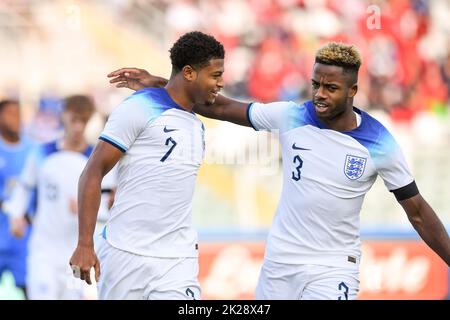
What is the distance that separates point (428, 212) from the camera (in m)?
6.05

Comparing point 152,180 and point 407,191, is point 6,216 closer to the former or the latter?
point 152,180

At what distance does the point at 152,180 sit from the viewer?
5.70 m

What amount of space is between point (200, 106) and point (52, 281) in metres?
3.67

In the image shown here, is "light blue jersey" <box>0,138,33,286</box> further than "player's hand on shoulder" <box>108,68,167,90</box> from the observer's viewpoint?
Yes

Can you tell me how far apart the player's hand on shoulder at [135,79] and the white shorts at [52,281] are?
11.6 ft

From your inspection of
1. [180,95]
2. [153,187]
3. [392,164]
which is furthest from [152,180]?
[392,164]

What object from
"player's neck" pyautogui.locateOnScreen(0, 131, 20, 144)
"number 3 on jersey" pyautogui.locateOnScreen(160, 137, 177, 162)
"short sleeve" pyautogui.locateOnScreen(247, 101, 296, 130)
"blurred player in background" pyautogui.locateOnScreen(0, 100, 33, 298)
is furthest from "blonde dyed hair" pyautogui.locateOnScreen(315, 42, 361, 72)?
"player's neck" pyautogui.locateOnScreen(0, 131, 20, 144)

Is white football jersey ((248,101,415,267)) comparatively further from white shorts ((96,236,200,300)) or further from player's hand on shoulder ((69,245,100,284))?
player's hand on shoulder ((69,245,100,284))

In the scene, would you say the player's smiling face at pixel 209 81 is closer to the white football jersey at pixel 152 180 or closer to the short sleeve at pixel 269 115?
the white football jersey at pixel 152 180

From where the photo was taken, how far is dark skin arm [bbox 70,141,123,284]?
5.41m

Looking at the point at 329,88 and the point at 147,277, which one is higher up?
the point at 329,88

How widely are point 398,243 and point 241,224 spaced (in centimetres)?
207

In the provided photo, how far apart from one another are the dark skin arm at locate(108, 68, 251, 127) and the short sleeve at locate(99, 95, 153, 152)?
1.93 ft
